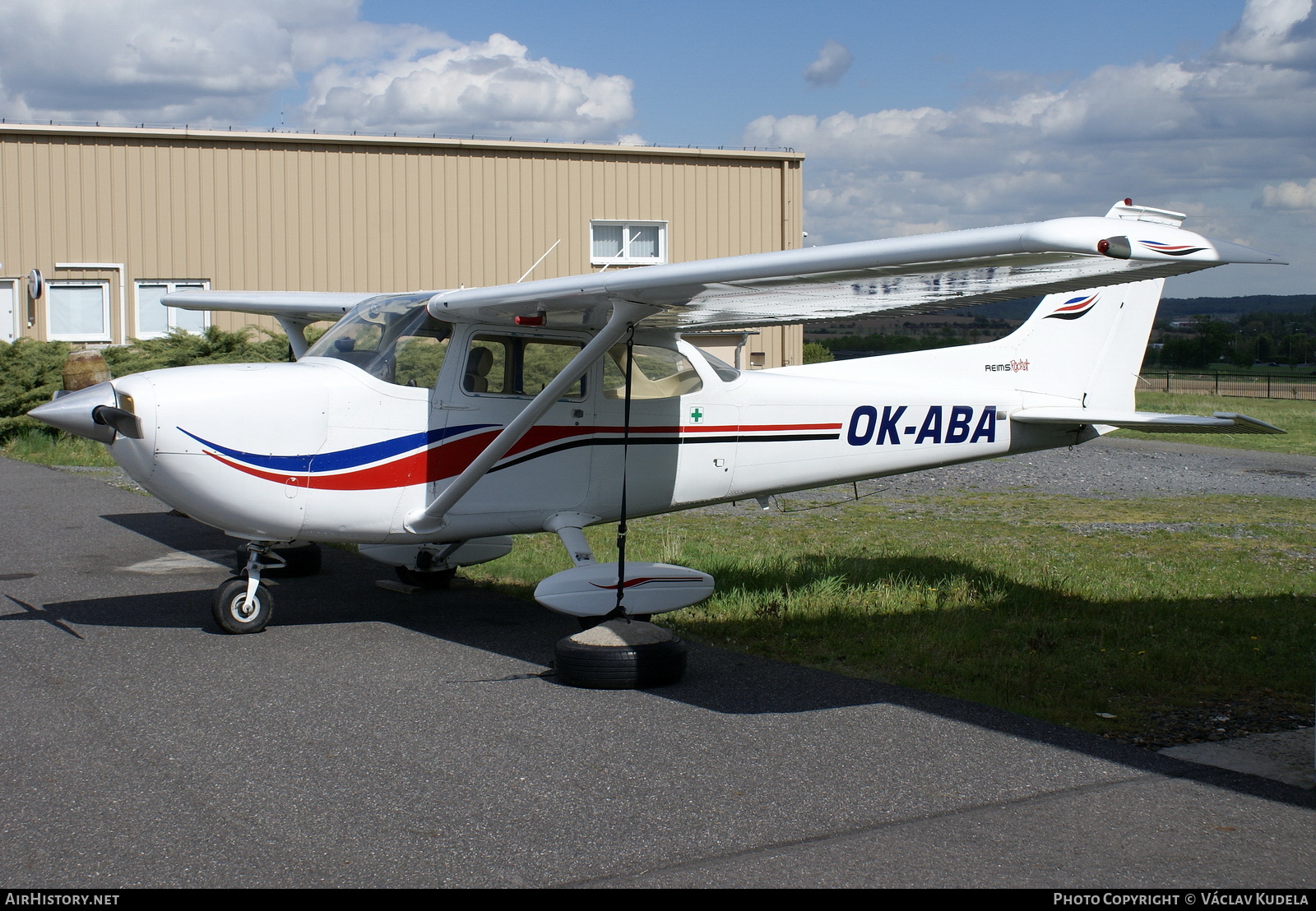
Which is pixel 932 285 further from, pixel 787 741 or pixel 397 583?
pixel 397 583

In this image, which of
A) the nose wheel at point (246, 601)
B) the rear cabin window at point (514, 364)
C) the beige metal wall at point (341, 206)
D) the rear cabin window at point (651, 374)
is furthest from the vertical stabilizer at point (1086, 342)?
the beige metal wall at point (341, 206)

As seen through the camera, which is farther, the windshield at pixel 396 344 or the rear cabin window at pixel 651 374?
the rear cabin window at pixel 651 374

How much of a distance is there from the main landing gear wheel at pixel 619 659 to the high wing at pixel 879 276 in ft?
5.91

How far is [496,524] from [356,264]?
47.7 ft

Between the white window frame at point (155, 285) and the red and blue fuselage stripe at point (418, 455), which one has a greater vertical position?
the white window frame at point (155, 285)

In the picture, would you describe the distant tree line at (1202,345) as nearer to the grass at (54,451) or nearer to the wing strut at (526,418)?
the grass at (54,451)

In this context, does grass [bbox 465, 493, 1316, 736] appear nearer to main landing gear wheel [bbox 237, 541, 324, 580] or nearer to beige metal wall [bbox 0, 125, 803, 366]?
main landing gear wheel [bbox 237, 541, 324, 580]

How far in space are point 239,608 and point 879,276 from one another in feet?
13.8

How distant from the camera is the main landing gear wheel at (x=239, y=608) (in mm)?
6621

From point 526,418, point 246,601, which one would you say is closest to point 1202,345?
point 526,418

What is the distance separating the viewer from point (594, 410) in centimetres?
717

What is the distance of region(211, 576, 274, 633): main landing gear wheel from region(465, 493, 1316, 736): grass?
2.11 m

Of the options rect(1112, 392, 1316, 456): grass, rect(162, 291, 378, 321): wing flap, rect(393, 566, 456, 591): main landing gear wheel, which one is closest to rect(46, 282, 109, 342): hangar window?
rect(162, 291, 378, 321): wing flap

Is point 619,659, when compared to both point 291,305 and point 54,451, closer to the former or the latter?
point 291,305
